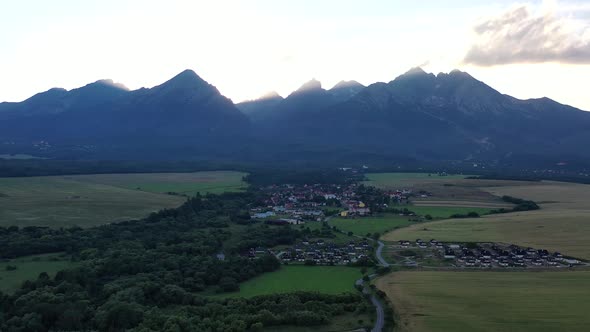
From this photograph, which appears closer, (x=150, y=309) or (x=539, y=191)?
(x=150, y=309)

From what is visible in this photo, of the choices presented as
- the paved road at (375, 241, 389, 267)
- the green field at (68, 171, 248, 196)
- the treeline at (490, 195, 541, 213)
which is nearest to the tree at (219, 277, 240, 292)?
the paved road at (375, 241, 389, 267)

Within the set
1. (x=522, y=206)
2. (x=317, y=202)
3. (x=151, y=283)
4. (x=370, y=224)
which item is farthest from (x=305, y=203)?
(x=151, y=283)

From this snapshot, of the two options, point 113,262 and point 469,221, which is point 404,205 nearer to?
point 469,221

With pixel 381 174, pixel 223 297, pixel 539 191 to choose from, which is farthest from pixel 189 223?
pixel 381 174

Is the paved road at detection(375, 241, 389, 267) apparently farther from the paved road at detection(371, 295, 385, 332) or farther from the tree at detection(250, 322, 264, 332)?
the tree at detection(250, 322, 264, 332)

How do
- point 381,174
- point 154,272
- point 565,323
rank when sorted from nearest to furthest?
point 565,323
point 154,272
point 381,174

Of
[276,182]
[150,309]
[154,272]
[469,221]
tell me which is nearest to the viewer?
[150,309]

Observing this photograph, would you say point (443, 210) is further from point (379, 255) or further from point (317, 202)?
point (379, 255)
